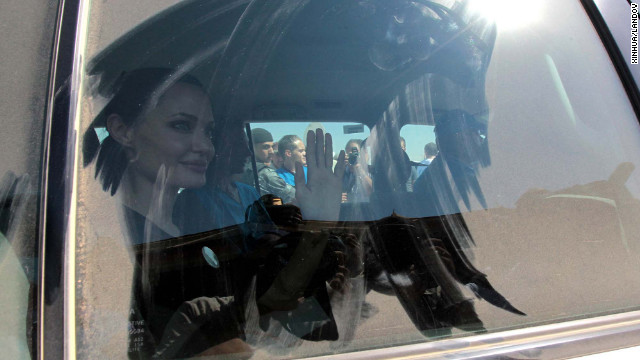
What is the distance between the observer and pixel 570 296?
4.11ft

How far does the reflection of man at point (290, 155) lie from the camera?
108 cm

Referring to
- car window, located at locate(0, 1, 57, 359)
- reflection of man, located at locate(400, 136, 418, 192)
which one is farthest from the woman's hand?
car window, located at locate(0, 1, 57, 359)

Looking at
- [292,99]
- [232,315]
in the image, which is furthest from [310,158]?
[232,315]

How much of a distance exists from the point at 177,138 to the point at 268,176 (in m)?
0.24

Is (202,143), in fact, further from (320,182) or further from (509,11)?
(509,11)

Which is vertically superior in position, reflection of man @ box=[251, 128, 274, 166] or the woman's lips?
reflection of man @ box=[251, 128, 274, 166]

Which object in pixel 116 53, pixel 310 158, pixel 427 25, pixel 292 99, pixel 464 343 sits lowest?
pixel 464 343

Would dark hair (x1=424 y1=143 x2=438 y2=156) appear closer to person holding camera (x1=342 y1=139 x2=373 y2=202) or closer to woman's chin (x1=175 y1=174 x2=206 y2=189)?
person holding camera (x1=342 y1=139 x2=373 y2=202)

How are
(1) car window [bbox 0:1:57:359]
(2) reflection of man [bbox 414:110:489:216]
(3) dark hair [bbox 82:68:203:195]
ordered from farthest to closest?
(2) reflection of man [bbox 414:110:489:216]
(3) dark hair [bbox 82:68:203:195]
(1) car window [bbox 0:1:57:359]

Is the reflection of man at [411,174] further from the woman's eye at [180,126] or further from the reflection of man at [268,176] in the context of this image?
the woman's eye at [180,126]

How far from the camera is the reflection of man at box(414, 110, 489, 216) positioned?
121cm

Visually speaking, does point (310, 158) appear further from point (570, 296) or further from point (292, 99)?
point (570, 296)

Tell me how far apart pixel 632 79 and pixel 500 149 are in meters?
0.50

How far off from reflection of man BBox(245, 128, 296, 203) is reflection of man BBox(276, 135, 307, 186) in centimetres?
2
